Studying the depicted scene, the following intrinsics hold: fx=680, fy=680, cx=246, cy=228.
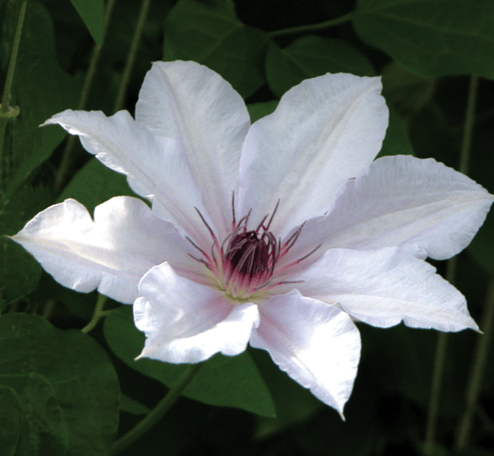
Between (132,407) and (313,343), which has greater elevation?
(313,343)

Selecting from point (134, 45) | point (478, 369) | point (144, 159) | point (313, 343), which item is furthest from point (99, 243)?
point (478, 369)

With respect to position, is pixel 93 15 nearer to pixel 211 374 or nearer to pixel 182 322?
pixel 182 322

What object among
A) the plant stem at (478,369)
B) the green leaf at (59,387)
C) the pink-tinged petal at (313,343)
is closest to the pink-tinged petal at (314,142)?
the pink-tinged petal at (313,343)

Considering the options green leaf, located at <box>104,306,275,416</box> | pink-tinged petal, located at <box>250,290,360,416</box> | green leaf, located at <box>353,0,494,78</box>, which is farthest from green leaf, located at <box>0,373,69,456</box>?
green leaf, located at <box>353,0,494,78</box>

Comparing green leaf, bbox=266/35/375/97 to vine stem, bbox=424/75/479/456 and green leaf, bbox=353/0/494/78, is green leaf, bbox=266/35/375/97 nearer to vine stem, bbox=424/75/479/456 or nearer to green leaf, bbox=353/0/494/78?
green leaf, bbox=353/0/494/78

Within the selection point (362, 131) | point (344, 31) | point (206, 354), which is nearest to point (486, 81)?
point (344, 31)

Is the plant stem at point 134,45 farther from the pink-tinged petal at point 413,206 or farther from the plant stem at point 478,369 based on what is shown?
the plant stem at point 478,369
